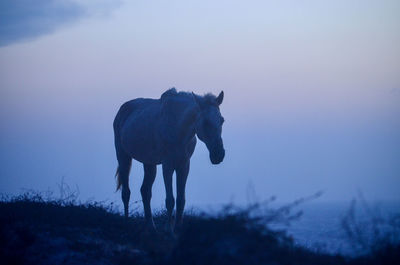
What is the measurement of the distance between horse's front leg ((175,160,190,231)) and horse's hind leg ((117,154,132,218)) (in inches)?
91.9

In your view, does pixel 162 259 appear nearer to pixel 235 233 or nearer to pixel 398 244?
pixel 235 233

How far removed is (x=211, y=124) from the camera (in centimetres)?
948

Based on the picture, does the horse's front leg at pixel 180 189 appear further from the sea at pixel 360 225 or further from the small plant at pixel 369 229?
the small plant at pixel 369 229

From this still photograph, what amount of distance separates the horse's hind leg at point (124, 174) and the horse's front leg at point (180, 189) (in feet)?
7.66

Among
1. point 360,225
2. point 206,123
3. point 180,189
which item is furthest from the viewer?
point 180,189

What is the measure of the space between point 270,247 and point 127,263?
6.50 feet

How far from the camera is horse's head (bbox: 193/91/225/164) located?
9.36 metres

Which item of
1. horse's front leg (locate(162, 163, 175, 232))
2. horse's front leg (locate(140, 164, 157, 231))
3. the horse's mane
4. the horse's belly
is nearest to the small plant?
the horse's mane

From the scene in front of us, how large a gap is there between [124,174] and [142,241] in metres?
4.07

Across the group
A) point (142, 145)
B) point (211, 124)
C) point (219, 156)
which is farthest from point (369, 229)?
point (142, 145)

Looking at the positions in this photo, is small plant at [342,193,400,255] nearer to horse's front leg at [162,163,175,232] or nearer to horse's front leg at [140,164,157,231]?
horse's front leg at [162,163,175,232]

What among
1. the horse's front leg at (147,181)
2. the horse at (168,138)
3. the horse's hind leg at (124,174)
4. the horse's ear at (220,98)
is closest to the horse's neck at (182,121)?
the horse at (168,138)

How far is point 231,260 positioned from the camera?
6375 millimetres

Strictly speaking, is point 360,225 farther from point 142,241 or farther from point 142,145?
point 142,145
